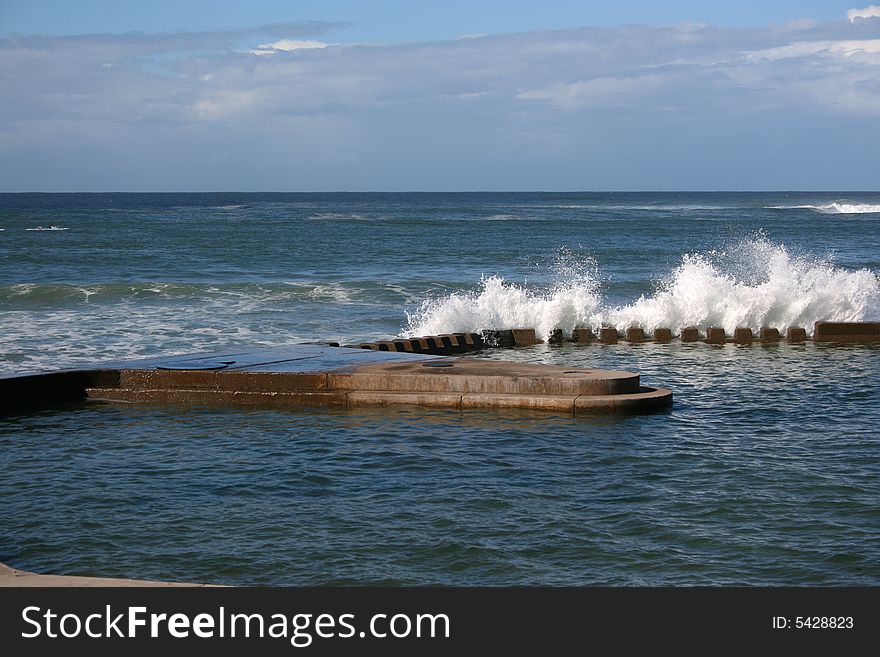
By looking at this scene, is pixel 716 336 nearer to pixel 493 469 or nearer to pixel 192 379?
pixel 192 379

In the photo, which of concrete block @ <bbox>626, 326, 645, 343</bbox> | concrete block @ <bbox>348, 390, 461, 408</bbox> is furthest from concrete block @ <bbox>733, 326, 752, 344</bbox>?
concrete block @ <bbox>348, 390, 461, 408</bbox>

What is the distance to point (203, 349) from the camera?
18641mm

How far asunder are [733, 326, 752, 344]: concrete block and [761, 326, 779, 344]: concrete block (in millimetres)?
239

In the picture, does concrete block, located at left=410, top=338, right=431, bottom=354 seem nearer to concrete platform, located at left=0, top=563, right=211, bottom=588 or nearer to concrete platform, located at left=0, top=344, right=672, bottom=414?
concrete platform, located at left=0, top=344, right=672, bottom=414

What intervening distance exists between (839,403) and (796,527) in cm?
516

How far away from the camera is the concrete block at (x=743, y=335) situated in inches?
750

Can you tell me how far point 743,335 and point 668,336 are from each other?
1231mm

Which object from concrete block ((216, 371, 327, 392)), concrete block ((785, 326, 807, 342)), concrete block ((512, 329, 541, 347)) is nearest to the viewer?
concrete block ((216, 371, 327, 392))

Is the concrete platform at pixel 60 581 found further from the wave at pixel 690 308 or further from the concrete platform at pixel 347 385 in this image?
the wave at pixel 690 308

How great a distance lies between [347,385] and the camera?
42.4ft

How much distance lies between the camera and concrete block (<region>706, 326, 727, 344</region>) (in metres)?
19.1

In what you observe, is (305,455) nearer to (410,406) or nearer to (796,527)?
(410,406)

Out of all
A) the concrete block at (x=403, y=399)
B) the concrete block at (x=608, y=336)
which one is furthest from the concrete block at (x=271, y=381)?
the concrete block at (x=608, y=336)

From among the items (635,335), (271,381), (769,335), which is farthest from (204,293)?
(271,381)
